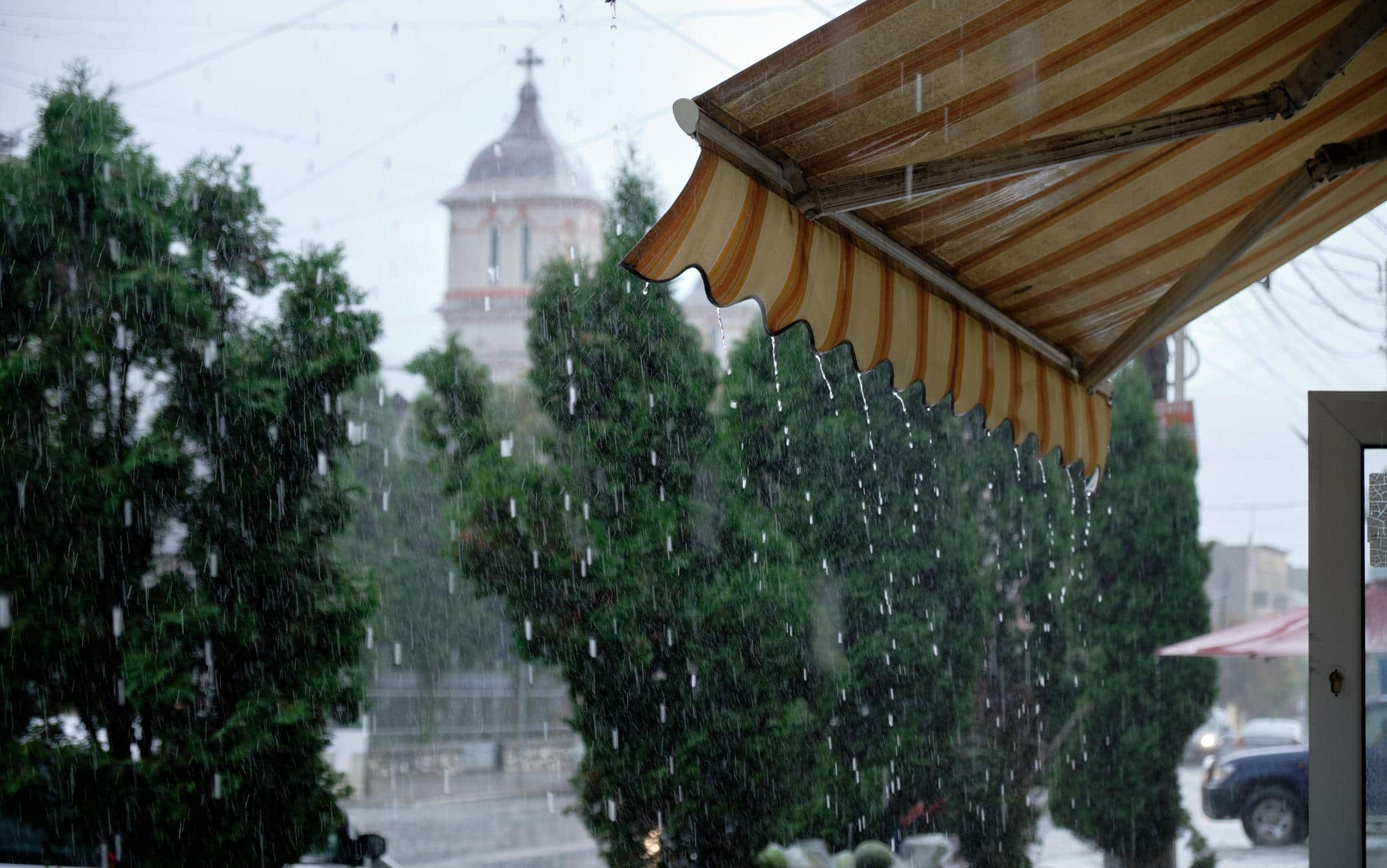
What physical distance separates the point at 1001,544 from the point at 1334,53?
6.41 m

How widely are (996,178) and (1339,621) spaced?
1.45 m

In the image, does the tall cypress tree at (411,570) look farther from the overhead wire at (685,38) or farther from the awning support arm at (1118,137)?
the awning support arm at (1118,137)

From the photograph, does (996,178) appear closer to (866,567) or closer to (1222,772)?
(866,567)

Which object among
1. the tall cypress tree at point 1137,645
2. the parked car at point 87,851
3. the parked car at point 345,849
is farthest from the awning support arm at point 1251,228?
the tall cypress tree at point 1137,645

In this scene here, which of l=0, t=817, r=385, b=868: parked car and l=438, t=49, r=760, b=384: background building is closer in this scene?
l=0, t=817, r=385, b=868: parked car

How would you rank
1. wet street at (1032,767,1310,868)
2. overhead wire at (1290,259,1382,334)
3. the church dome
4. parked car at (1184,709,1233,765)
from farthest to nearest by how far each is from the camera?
1. the church dome
2. overhead wire at (1290,259,1382,334)
3. wet street at (1032,767,1310,868)
4. parked car at (1184,709,1233,765)

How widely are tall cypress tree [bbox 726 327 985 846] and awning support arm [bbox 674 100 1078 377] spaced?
366cm

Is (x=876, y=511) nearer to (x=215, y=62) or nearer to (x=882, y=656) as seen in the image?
(x=882, y=656)

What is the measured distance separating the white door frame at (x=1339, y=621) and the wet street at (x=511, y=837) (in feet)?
21.5

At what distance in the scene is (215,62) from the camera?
62.7ft

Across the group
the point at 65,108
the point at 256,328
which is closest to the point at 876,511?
the point at 256,328

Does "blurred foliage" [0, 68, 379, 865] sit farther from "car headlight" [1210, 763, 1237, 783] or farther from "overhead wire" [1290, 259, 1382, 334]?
"overhead wire" [1290, 259, 1382, 334]

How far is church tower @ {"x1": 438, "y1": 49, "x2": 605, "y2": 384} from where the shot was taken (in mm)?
28500

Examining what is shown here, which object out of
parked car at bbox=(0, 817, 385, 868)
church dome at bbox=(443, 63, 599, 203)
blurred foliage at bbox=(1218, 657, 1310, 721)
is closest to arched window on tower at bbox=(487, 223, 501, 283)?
church dome at bbox=(443, 63, 599, 203)
